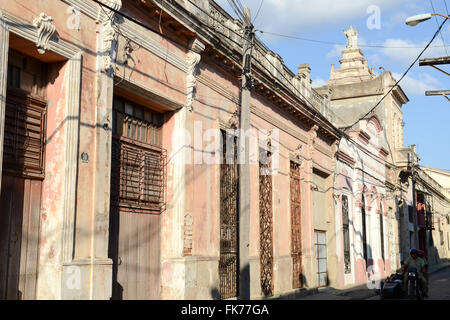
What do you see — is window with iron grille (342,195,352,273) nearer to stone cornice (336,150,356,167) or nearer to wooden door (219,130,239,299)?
stone cornice (336,150,356,167)

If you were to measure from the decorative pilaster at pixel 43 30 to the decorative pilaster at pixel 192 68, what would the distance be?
4247 mm

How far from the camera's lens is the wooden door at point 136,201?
33.4ft

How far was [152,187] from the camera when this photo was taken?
11312 mm

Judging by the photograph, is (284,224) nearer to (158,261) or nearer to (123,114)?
(158,261)

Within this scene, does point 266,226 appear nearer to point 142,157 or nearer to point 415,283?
point 415,283

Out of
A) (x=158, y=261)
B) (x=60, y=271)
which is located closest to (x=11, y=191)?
(x=60, y=271)

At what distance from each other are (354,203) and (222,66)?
13921 millimetres

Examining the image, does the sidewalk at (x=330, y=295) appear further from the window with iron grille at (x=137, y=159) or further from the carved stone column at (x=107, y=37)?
the carved stone column at (x=107, y=37)

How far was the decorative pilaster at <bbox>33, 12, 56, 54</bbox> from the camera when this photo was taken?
312 inches

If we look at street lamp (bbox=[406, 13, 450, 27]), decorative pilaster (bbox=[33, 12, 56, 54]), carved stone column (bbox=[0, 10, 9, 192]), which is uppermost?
street lamp (bbox=[406, 13, 450, 27])

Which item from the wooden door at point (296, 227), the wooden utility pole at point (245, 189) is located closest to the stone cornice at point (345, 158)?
the wooden door at point (296, 227)

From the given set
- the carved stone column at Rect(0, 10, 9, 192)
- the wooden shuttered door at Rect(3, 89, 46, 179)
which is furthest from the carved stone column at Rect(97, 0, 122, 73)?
the carved stone column at Rect(0, 10, 9, 192)

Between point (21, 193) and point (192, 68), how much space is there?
211 inches

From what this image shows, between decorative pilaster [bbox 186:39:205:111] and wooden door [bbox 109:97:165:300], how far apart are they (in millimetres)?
844
